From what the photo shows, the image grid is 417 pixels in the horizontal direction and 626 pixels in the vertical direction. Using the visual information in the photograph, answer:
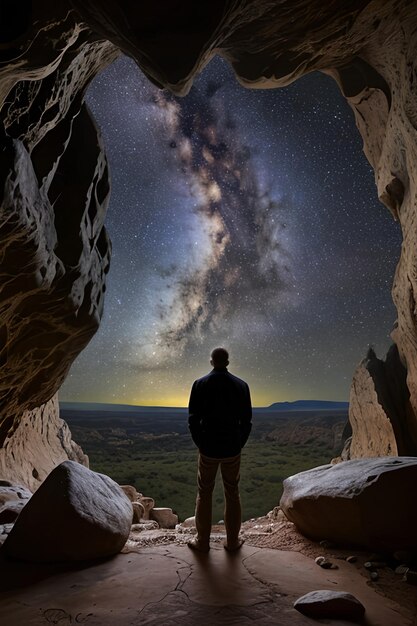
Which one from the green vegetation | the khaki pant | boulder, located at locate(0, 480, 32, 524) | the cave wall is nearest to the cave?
the cave wall

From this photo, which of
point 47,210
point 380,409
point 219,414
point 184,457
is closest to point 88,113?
point 47,210

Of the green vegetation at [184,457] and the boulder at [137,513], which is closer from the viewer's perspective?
the boulder at [137,513]

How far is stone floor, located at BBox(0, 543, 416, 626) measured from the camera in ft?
7.99

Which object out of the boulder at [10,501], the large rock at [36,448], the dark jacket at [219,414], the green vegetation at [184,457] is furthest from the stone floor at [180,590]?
the green vegetation at [184,457]

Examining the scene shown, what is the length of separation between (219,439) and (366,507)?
61.5 inches

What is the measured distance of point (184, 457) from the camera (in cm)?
2619

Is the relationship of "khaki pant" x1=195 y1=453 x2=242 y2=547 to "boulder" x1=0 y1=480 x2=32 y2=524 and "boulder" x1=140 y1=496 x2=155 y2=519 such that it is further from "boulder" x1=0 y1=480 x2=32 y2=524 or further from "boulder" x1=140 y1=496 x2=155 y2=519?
"boulder" x1=140 y1=496 x2=155 y2=519

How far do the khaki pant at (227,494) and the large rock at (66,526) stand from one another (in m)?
0.80

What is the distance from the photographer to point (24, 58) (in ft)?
11.0

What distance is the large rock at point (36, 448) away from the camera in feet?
23.6

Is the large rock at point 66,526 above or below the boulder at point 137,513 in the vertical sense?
above

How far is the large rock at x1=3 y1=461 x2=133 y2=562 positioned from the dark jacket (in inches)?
45.3

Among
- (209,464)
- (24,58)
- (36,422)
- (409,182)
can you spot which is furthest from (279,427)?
(24,58)

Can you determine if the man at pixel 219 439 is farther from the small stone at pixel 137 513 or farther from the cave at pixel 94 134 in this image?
the small stone at pixel 137 513
